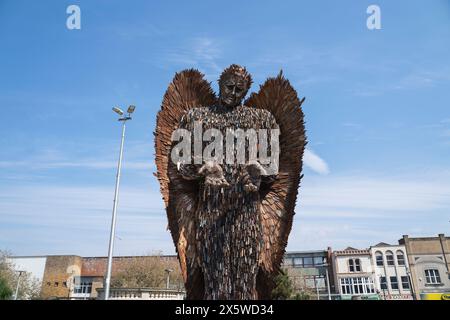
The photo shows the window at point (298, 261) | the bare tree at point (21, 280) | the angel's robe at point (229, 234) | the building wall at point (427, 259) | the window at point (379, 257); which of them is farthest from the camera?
the window at point (298, 261)

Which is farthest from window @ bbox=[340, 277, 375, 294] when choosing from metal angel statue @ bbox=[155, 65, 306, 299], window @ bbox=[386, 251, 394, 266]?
metal angel statue @ bbox=[155, 65, 306, 299]

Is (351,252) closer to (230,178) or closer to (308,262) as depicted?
(308,262)

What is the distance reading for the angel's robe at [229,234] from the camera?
4758 mm

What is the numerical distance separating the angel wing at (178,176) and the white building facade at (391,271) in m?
36.7

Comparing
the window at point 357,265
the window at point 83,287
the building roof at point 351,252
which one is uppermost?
the building roof at point 351,252

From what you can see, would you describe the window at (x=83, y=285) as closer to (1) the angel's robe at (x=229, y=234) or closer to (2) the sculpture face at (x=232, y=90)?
(1) the angel's robe at (x=229, y=234)

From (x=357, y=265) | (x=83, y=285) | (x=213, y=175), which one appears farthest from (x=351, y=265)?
(x=213, y=175)

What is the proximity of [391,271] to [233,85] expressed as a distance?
3842 centimetres

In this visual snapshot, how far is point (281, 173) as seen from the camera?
217 inches

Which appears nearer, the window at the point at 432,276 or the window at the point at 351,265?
the window at the point at 432,276

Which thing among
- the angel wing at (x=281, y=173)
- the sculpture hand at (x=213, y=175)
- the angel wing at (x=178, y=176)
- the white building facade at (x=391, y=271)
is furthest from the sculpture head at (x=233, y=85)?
the white building facade at (x=391, y=271)

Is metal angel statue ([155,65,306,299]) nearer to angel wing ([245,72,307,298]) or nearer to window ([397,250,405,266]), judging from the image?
angel wing ([245,72,307,298])
